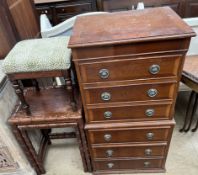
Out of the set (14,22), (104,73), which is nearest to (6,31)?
(14,22)

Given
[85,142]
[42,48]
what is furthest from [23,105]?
[85,142]

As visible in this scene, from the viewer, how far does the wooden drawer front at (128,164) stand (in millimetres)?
1433

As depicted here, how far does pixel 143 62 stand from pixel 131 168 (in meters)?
0.91

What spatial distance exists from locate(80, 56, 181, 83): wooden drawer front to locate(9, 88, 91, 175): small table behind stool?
0.31m

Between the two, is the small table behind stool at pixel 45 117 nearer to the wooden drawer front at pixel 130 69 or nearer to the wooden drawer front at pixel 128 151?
the wooden drawer front at pixel 128 151

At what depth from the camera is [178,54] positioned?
92 centimetres

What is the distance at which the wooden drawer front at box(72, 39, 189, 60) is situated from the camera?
88 centimetres

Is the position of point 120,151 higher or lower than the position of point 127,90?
lower

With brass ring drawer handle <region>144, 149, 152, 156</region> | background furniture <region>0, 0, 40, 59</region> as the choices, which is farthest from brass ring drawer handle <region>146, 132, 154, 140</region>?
background furniture <region>0, 0, 40, 59</region>

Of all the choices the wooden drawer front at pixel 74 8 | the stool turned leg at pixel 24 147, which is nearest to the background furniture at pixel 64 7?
the wooden drawer front at pixel 74 8

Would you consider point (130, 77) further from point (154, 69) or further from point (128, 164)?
point (128, 164)

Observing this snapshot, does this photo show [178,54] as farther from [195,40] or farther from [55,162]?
[55,162]

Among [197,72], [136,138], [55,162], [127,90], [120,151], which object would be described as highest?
[127,90]

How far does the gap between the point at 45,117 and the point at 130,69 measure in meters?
0.59
